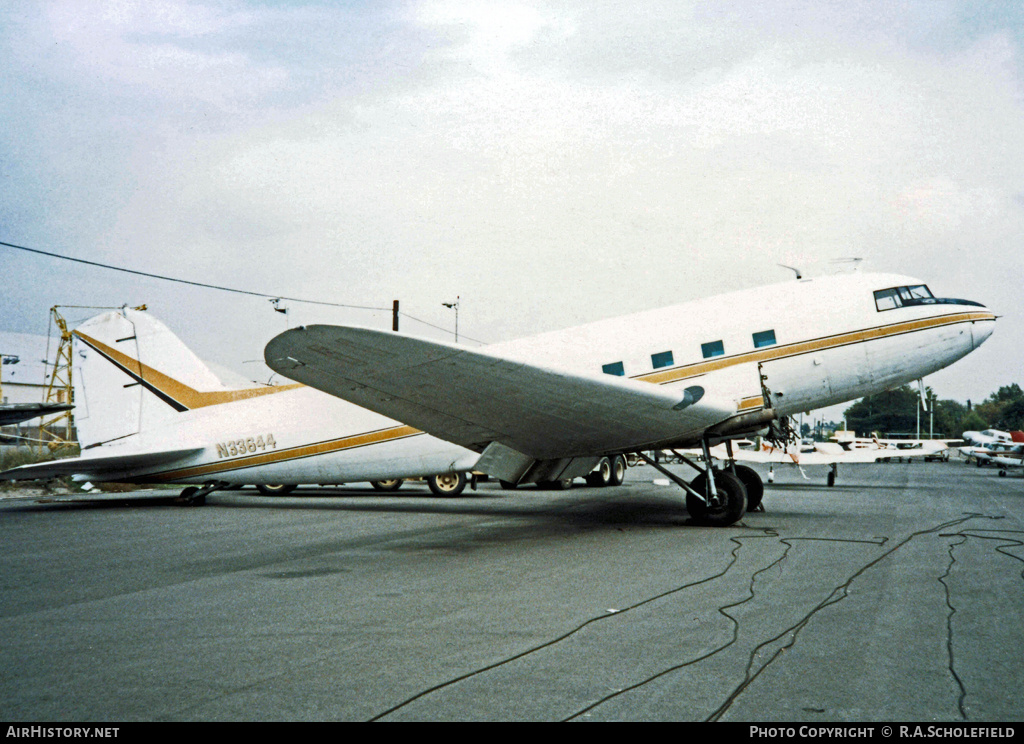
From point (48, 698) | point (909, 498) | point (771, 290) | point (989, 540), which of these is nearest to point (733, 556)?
point (989, 540)

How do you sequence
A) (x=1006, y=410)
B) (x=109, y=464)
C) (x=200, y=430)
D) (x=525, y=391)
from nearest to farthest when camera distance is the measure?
1. (x=525, y=391)
2. (x=109, y=464)
3. (x=200, y=430)
4. (x=1006, y=410)

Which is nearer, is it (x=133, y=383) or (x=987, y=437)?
(x=133, y=383)

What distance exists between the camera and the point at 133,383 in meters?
15.5

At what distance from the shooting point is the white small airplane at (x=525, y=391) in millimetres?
8156

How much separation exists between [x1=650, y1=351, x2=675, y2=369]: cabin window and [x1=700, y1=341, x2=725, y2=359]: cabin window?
0.51 m

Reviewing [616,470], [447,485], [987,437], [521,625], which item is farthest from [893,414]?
[521,625]

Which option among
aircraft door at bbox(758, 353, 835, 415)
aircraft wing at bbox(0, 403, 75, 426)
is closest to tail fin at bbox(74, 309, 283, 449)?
aircraft wing at bbox(0, 403, 75, 426)

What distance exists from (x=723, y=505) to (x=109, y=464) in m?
12.3

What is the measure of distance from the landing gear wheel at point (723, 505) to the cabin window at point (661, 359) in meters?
1.92

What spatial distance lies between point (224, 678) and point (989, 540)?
9.40m

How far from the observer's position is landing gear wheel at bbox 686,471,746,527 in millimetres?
10258

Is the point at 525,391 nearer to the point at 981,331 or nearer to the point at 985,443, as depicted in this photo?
the point at 981,331

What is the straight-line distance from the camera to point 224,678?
3744 millimetres

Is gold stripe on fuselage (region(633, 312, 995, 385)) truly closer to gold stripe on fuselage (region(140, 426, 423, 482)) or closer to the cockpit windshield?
the cockpit windshield
